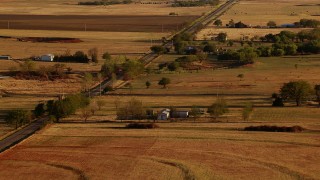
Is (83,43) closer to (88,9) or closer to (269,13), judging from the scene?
(269,13)

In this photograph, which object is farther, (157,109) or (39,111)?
(157,109)

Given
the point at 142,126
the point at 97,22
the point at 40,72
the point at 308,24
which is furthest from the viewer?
the point at 97,22

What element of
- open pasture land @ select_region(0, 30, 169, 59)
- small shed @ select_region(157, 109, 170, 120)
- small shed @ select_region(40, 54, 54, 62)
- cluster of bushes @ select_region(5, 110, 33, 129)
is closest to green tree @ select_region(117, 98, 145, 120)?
small shed @ select_region(157, 109, 170, 120)

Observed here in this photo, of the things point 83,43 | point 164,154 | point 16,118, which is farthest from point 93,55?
point 164,154

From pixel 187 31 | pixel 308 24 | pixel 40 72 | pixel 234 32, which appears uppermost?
pixel 308 24

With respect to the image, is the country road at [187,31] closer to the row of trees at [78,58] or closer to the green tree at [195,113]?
the row of trees at [78,58]

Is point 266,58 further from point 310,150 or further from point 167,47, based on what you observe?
point 310,150

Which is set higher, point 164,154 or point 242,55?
point 242,55
